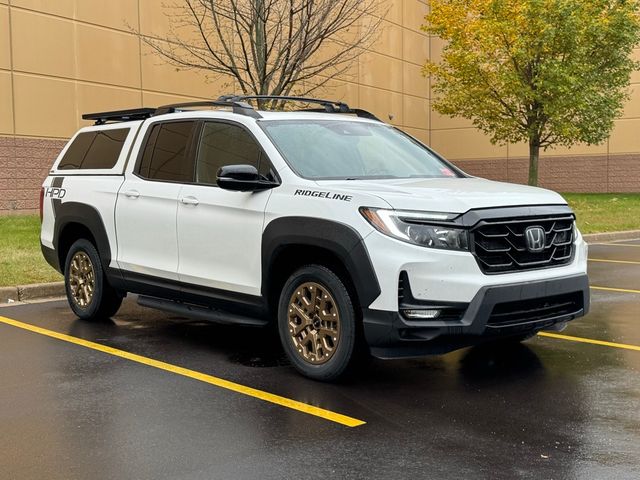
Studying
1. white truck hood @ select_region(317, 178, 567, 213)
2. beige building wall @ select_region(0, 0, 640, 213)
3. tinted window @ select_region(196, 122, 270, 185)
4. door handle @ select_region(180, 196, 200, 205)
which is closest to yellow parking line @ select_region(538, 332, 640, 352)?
white truck hood @ select_region(317, 178, 567, 213)

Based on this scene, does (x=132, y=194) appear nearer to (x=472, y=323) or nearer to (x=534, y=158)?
(x=472, y=323)

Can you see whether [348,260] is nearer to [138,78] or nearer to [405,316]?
[405,316]

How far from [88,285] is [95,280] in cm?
23

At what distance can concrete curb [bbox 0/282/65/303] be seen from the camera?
9336 millimetres

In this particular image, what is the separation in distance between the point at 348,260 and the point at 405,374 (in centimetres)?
116

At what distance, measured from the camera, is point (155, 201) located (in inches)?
277

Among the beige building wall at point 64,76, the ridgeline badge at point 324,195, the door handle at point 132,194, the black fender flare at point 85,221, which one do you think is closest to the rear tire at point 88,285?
the black fender flare at point 85,221

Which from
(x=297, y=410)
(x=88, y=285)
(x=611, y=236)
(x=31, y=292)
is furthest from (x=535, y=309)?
(x=611, y=236)

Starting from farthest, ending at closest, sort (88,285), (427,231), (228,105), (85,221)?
(88,285), (85,221), (228,105), (427,231)

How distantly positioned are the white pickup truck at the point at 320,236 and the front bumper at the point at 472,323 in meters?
0.01

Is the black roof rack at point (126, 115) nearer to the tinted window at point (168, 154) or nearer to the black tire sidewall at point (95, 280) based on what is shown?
the tinted window at point (168, 154)

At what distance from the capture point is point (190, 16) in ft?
76.5

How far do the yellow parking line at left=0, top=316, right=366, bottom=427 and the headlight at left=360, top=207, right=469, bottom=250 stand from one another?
1.20m

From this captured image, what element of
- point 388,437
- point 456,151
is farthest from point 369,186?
point 456,151
